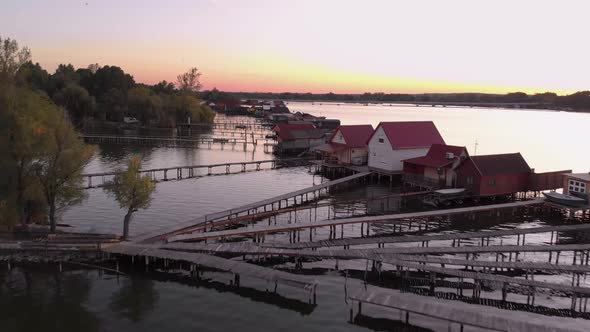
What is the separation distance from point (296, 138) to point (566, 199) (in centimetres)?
4808

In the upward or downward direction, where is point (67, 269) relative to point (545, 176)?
downward

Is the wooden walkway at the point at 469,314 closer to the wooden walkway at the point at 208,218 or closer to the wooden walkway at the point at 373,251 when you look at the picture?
the wooden walkway at the point at 373,251

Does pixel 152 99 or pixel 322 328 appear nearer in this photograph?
pixel 322 328

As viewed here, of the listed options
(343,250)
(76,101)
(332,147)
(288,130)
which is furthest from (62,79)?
(343,250)

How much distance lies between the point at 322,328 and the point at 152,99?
108947mm

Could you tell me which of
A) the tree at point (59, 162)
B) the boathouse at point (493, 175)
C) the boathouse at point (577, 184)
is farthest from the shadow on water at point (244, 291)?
the boathouse at point (577, 184)

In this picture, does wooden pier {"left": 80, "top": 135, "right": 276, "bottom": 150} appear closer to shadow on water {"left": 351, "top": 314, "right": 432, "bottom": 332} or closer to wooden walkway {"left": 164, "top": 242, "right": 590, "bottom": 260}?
wooden walkway {"left": 164, "top": 242, "right": 590, "bottom": 260}

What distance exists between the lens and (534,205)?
43.6 metres

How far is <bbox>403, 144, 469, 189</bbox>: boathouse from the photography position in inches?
1924

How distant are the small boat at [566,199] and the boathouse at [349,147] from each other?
24549 millimetres

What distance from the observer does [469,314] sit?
20.0 m

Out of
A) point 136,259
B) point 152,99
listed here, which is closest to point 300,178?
point 136,259

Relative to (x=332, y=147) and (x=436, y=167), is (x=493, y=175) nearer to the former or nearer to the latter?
(x=436, y=167)

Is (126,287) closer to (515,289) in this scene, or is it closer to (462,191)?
(515,289)
